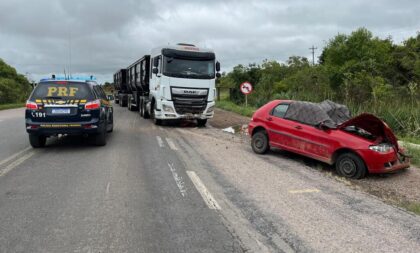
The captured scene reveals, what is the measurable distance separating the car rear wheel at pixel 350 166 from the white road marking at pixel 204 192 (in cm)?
284

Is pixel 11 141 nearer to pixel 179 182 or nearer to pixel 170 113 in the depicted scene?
pixel 170 113

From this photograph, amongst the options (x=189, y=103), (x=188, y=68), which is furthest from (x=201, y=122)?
(x=188, y=68)

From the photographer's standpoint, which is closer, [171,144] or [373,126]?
[373,126]

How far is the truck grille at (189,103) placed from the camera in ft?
50.1

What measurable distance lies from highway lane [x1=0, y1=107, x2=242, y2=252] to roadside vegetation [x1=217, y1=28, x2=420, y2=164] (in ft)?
19.4

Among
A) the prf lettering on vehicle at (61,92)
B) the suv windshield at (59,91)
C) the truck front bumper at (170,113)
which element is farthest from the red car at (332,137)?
the truck front bumper at (170,113)

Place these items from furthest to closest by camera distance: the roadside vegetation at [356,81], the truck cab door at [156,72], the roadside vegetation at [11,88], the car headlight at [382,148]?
the roadside vegetation at [11,88] < the truck cab door at [156,72] < the roadside vegetation at [356,81] < the car headlight at [382,148]

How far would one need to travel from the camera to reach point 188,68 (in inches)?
605

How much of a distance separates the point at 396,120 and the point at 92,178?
9564 millimetres

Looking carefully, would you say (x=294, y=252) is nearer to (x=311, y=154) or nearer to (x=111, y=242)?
(x=111, y=242)

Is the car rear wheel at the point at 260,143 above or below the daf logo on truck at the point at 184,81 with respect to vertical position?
below

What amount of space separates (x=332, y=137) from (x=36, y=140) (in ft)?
23.4

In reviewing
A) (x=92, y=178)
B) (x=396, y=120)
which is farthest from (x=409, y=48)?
(x=92, y=178)

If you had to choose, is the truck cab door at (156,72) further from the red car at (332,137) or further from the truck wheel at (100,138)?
the red car at (332,137)
